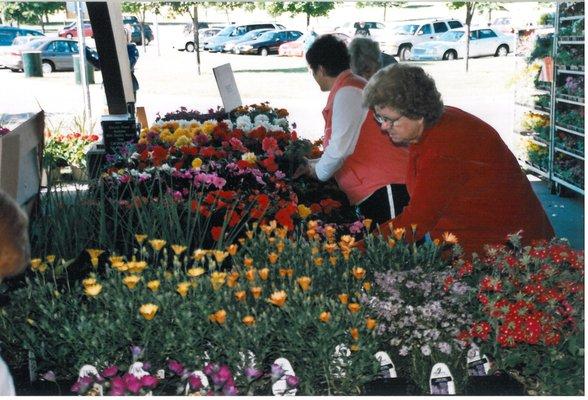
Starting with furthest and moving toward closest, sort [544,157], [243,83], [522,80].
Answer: [243,83], [522,80], [544,157]

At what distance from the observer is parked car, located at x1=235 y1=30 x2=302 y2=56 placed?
34562 millimetres

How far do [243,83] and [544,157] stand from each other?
1573 centimetres

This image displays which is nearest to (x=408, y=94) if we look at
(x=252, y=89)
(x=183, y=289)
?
(x=183, y=289)

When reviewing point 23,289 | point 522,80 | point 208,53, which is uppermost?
point 23,289

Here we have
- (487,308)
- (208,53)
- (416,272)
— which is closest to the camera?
(487,308)

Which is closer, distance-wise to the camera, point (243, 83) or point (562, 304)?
point (562, 304)

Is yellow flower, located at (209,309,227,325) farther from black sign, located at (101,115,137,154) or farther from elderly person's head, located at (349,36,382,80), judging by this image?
black sign, located at (101,115,137,154)

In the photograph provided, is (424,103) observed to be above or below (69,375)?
above

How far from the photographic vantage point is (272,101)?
19.0m

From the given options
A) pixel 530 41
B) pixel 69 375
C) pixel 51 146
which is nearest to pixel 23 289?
pixel 69 375

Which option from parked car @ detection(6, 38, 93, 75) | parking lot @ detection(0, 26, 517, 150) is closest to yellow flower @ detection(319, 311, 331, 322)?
parking lot @ detection(0, 26, 517, 150)

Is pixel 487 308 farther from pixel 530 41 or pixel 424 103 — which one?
pixel 530 41

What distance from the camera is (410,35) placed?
30.3 meters

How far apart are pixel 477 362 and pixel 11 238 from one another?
46.9 inches
